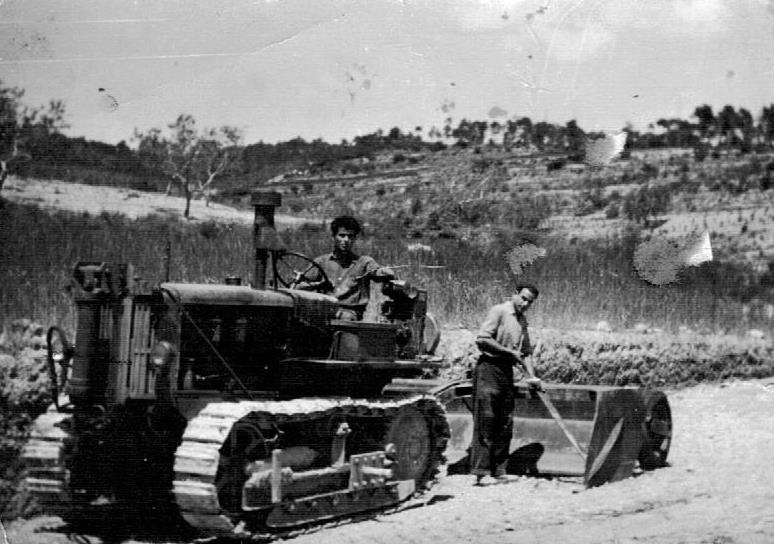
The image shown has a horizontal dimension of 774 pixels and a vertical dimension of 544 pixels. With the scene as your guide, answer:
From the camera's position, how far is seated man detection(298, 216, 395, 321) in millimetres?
9992

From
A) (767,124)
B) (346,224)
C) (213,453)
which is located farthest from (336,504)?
(767,124)

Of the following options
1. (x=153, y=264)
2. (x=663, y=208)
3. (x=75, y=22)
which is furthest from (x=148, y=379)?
(x=663, y=208)

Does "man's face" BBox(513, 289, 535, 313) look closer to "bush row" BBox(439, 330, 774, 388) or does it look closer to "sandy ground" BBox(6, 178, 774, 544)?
"sandy ground" BBox(6, 178, 774, 544)

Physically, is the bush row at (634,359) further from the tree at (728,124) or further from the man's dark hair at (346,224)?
the tree at (728,124)

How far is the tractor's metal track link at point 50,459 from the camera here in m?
7.84

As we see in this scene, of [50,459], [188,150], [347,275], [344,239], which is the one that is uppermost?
[188,150]

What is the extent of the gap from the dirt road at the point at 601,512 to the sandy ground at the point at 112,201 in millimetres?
7912

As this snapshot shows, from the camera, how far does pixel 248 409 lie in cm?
794

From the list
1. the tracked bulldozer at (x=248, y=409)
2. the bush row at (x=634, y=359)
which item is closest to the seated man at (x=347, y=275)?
the tracked bulldozer at (x=248, y=409)

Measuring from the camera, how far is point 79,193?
18484mm

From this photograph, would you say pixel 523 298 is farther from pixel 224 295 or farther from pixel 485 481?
pixel 224 295

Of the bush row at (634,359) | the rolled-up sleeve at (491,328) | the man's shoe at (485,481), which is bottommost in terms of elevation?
the man's shoe at (485,481)

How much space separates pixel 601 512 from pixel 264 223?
3.59 meters

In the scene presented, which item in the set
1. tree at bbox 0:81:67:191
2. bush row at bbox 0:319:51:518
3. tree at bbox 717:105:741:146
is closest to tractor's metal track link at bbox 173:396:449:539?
bush row at bbox 0:319:51:518
